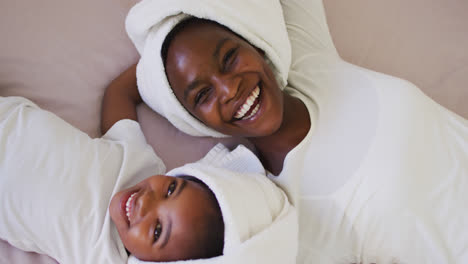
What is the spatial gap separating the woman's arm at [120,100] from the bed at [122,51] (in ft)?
0.09

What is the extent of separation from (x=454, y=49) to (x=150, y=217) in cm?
103

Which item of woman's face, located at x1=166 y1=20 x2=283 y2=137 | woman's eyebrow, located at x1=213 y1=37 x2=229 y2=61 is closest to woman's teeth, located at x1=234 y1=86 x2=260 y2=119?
woman's face, located at x1=166 y1=20 x2=283 y2=137

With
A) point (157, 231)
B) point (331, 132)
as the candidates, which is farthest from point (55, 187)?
point (331, 132)

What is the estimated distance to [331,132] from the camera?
2.96 feet

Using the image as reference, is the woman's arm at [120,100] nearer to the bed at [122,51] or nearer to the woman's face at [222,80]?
the bed at [122,51]

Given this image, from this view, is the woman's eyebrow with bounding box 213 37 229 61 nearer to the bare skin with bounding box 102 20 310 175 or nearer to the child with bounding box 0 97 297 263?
the bare skin with bounding box 102 20 310 175

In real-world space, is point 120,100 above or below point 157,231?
above

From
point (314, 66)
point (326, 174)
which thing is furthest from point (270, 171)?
point (314, 66)

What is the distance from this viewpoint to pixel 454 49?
119 centimetres

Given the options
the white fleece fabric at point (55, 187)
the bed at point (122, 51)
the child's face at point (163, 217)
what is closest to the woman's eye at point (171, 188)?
the child's face at point (163, 217)

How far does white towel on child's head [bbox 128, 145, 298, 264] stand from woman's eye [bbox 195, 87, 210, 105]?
0.44ft

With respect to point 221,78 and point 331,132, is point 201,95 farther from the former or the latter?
point 331,132

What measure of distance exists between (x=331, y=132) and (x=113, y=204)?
1.63 ft

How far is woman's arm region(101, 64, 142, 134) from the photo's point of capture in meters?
0.98
